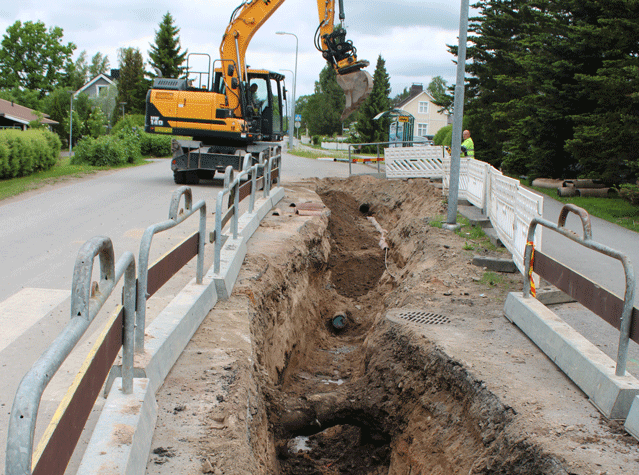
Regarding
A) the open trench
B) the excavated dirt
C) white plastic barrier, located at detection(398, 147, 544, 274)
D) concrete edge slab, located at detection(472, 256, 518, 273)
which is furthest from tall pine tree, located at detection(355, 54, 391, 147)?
concrete edge slab, located at detection(472, 256, 518, 273)

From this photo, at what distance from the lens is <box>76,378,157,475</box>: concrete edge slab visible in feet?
9.20

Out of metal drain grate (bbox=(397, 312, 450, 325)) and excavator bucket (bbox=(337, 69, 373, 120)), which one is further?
excavator bucket (bbox=(337, 69, 373, 120))

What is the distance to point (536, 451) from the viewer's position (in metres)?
3.66

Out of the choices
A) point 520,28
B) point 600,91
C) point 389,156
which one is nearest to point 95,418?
point 600,91

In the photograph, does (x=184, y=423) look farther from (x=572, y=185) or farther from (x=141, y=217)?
(x=572, y=185)

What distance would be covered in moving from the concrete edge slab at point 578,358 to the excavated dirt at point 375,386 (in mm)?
100

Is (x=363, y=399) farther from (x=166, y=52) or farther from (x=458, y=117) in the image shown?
(x=166, y=52)

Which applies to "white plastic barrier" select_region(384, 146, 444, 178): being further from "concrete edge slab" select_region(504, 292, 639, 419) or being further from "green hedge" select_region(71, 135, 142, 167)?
"concrete edge slab" select_region(504, 292, 639, 419)

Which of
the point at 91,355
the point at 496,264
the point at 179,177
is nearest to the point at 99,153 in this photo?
the point at 179,177

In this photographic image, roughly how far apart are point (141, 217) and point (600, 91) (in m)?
12.6

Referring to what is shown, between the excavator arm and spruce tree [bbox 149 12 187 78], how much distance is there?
141 feet

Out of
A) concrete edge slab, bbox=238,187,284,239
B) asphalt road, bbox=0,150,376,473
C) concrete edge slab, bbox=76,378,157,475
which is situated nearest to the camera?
concrete edge slab, bbox=76,378,157,475

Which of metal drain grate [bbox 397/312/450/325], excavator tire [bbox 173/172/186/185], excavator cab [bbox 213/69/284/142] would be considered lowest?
metal drain grate [bbox 397/312/450/325]

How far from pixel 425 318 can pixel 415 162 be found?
548 inches
